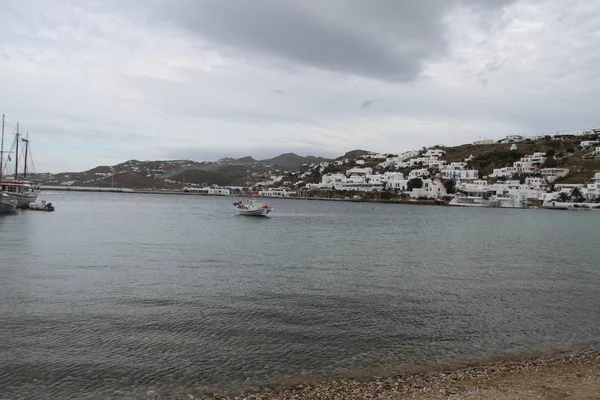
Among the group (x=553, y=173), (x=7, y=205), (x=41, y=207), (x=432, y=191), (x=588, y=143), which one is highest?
(x=588, y=143)

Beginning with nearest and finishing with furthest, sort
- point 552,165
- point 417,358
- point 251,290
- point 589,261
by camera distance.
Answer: point 417,358 < point 251,290 < point 589,261 < point 552,165

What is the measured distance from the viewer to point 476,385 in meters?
9.45

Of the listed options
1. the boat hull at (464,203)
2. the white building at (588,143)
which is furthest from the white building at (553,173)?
the white building at (588,143)

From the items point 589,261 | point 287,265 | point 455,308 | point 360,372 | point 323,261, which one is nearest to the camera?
point 360,372

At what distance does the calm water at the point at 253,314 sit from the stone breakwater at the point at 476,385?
81cm

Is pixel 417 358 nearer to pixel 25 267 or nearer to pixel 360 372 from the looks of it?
pixel 360 372

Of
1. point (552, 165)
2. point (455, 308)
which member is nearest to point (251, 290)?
point (455, 308)

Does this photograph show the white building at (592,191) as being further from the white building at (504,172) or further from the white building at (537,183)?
the white building at (504,172)

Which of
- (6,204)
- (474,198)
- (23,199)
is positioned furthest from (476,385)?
(474,198)

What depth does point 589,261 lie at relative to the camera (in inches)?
1168

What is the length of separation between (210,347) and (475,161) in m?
192

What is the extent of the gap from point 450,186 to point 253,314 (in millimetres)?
152585

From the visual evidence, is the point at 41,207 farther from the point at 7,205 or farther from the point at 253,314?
the point at 253,314

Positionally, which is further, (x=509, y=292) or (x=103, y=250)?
(x=103, y=250)
